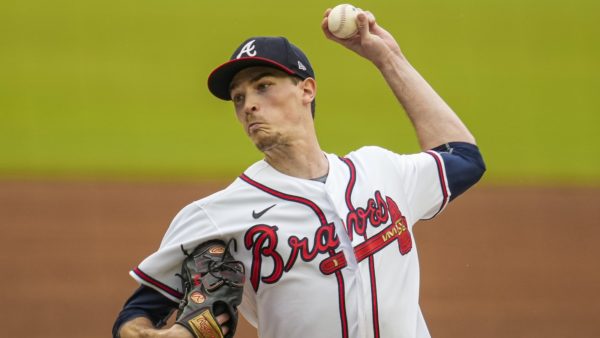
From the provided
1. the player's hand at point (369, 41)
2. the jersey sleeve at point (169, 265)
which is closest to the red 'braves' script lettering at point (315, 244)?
the jersey sleeve at point (169, 265)

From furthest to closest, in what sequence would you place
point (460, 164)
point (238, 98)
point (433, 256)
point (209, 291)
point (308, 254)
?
point (433, 256) → point (460, 164) → point (238, 98) → point (308, 254) → point (209, 291)

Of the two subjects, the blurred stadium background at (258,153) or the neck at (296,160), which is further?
the blurred stadium background at (258,153)

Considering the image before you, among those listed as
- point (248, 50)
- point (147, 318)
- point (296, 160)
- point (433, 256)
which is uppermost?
point (248, 50)

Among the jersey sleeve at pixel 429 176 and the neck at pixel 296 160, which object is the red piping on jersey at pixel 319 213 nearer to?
the neck at pixel 296 160

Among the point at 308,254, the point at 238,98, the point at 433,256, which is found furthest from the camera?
the point at 433,256

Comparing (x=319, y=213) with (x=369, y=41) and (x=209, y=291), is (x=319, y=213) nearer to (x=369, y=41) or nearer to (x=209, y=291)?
(x=209, y=291)

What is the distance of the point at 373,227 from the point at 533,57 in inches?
129

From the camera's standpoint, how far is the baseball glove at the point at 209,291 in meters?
1.25

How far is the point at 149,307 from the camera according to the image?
134cm

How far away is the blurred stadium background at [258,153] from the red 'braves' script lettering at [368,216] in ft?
7.77

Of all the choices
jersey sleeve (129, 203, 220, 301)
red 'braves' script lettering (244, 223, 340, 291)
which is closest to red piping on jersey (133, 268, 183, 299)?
jersey sleeve (129, 203, 220, 301)

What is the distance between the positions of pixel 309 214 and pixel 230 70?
30cm

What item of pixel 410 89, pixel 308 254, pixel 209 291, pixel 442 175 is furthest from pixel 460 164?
pixel 209 291

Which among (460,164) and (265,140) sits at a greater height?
(265,140)
